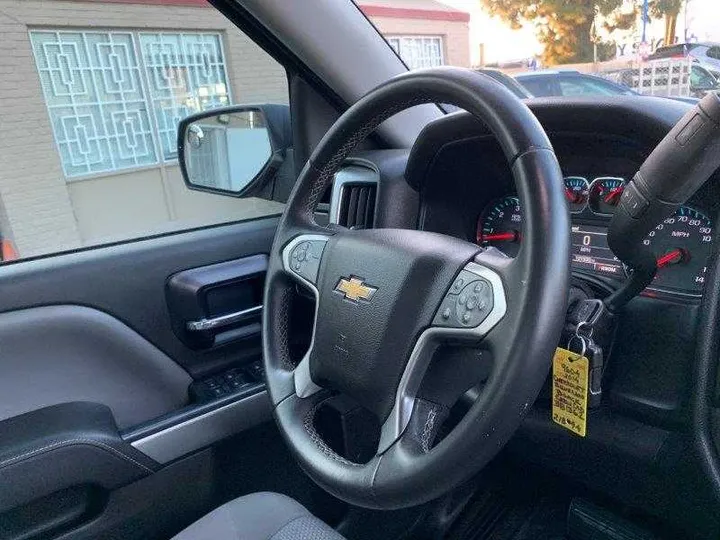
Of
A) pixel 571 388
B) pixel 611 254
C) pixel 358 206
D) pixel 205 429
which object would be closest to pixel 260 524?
pixel 205 429

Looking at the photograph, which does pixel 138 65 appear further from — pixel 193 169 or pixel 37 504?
pixel 37 504

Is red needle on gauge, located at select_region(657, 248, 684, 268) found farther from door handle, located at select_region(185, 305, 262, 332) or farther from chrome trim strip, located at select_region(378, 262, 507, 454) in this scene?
door handle, located at select_region(185, 305, 262, 332)

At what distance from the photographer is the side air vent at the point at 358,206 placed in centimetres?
141

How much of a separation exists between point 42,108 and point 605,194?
1.35 metres

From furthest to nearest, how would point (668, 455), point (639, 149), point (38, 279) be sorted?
1. point (38, 279)
2. point (668, 455)
3. point (639, 149)

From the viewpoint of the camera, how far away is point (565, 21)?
1308 millimetres

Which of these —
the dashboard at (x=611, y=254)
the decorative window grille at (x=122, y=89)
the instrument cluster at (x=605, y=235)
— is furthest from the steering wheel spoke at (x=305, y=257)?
the decorative window grille at (x=122, y=89)

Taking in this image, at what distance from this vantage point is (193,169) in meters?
1.97

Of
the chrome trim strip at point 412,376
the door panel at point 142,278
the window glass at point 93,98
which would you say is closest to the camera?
the chrome trim strip at point 412,376

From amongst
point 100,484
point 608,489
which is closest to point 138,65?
point 100,484

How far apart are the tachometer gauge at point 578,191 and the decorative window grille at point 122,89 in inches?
39.7

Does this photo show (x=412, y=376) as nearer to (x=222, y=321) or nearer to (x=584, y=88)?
(x=584, y=88)

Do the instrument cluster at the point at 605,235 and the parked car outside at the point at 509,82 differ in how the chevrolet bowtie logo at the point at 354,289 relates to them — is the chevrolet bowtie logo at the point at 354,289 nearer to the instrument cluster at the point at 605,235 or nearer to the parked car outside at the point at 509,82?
the instrument cluster at the point at 605,235

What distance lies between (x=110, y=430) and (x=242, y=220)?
28.3 inches
